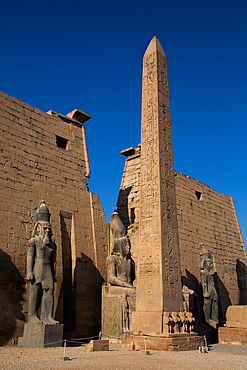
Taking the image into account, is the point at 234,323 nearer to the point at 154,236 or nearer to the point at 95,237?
the point at 154,236

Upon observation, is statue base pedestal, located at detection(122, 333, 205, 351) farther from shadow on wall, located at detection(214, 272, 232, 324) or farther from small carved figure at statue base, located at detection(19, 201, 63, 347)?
shadow on wall, located at detection(214, 272, 232, 324)

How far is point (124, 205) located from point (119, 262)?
342cm

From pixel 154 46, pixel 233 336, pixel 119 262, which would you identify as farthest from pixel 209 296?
pixel 154 46

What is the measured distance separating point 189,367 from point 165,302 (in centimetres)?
153

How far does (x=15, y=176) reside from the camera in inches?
322

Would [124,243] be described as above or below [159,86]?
below

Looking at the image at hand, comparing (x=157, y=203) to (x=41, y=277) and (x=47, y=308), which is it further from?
(x=47, y=308)

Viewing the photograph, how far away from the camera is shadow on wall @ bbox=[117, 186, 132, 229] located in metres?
11.5

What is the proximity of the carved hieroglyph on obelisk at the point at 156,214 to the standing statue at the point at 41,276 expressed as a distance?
1703mm

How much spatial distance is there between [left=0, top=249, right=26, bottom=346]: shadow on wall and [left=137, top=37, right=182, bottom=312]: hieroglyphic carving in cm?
275

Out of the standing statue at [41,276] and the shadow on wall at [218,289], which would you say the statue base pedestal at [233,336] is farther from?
the standing statue at [41,276]

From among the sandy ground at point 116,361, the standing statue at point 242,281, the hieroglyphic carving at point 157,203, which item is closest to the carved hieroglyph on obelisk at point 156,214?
the hieroglyphic carving at point 157,203

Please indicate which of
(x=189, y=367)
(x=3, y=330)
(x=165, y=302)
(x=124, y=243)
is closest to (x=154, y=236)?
(x=165, y=302)

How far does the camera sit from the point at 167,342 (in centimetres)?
544
